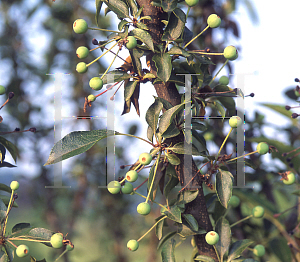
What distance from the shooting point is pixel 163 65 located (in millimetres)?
509

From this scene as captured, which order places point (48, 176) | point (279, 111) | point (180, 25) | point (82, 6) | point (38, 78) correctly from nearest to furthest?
point (180, 25), point (279, 111), point (48, 176), point (82, 6), point (38, 78)

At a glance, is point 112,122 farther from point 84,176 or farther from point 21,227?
point 84,176

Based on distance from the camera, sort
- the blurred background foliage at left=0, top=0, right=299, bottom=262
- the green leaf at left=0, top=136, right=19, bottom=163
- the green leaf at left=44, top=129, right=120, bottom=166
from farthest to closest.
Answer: the blurred background foliage at left=0, top=0, right=299, bottom=262 → the green leaf at left=0, top=136, right=19, bottom=163 → the green leaf at left=44, top=129, right=120, bottom=166

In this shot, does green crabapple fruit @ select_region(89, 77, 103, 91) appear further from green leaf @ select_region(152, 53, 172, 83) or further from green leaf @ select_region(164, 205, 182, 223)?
green leaf @ select_region(164, 205, 182, 223)

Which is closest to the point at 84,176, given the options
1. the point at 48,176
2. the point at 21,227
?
the point at 48,176

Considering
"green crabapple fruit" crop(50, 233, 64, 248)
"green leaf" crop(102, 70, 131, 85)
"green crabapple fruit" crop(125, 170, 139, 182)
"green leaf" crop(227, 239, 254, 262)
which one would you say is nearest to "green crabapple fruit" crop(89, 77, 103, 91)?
"green leaf" crop(102, 70, 131, 85)

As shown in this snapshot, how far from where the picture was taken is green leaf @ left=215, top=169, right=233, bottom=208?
0.51 metres

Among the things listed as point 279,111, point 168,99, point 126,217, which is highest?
point 168,99

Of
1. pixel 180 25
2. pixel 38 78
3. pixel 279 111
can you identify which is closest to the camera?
pixel 180 25

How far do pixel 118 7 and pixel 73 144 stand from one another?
10.2 inches

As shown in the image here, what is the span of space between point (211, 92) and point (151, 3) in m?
0.20

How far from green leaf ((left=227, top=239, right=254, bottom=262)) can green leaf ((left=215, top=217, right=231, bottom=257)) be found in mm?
17

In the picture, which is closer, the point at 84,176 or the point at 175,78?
the point at 175,78

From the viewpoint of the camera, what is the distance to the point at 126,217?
221cm
